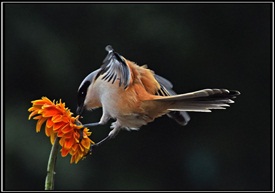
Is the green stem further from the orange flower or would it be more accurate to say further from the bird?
the bird

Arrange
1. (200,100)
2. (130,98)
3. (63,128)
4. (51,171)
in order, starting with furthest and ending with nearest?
(130,98) → (200,100) → (63,128) → (51,171)

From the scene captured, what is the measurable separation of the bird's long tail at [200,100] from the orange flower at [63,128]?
33 cm

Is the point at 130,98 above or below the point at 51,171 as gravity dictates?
above

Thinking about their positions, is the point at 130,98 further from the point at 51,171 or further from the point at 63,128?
the point at 51,171

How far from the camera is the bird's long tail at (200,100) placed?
4.88 ft

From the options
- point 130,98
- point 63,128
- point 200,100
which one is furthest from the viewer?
point 130,98

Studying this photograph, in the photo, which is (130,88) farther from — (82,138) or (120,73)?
(82,138)

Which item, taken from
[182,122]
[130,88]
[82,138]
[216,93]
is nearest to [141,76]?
[130,88]

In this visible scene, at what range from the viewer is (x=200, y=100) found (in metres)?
1.60

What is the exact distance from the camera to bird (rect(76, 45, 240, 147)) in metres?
1.59

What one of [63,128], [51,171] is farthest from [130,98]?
[51,171]

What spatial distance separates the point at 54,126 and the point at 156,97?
0.49 meters

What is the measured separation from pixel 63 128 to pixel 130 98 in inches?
18.6

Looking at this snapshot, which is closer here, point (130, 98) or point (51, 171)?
point (51, 171)
